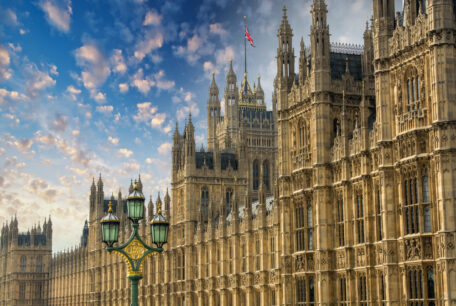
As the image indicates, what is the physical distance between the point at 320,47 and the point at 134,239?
27.3 meters

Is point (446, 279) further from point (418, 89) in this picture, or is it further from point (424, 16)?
point (424, 16)

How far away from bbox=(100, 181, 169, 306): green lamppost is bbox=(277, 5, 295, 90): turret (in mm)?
28967

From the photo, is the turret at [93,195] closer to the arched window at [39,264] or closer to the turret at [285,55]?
the arched window at [39,264]

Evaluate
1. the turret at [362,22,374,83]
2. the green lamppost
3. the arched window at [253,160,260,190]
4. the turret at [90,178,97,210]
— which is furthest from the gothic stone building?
the green lamppost

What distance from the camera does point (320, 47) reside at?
5828 centimetres

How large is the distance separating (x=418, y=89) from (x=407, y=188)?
19.0ft

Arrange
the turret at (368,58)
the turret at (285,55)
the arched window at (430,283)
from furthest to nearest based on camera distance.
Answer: the turret at (285,55)
the turret at (368,58)
the arched window at (430,283)

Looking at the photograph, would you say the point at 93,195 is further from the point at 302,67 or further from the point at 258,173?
the point at 302,67

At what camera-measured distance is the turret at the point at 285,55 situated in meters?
63.5

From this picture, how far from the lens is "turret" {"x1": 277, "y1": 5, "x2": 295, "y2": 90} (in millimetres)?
63500

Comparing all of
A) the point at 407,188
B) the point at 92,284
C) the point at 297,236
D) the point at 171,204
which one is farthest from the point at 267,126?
the point at 407,188

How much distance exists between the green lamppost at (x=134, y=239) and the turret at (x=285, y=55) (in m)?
29.0

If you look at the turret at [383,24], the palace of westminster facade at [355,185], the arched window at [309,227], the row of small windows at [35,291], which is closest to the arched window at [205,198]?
the palace of westminster facade at [355,185]

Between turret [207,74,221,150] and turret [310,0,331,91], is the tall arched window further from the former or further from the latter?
turret [310,0,331,91]
